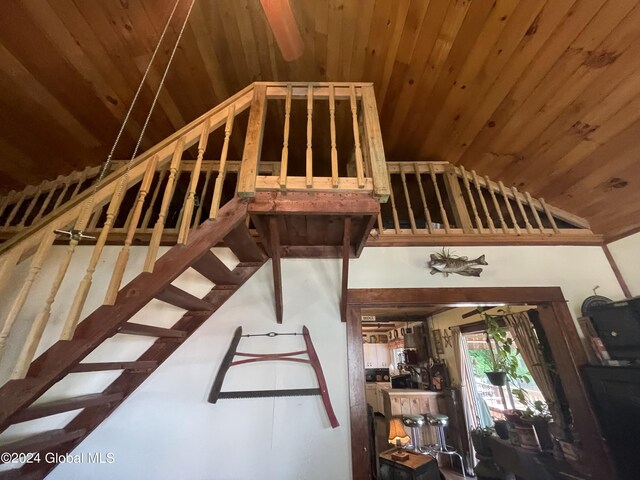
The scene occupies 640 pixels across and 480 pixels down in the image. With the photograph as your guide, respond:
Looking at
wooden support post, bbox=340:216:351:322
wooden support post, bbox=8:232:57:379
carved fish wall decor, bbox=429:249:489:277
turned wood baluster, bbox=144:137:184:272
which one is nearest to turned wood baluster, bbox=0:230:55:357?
wooden support post, bbox=8:232:57:379

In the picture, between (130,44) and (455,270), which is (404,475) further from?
(130,44)

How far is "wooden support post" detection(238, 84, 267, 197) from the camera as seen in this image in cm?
146

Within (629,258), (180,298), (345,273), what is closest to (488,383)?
(629,258)

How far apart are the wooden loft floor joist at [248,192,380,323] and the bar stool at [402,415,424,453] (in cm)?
345

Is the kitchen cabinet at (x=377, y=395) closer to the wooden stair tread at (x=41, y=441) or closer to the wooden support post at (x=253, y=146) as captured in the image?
the wooden stair tread at (x=41, y=441)

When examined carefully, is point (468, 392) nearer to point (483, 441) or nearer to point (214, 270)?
point (483, 441)

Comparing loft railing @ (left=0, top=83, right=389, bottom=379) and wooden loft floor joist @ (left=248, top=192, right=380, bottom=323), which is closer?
loft railing @ (left=0, top=83, right=389, bottom=379)

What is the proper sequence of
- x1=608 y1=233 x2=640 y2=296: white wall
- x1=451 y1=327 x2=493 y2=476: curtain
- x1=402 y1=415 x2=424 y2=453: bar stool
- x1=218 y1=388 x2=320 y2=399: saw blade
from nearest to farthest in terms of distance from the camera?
x1=218 y1=388 x2=320 y2=399: saw blade, x1=608 y1=233 x2=640 y2=296: white wall, x1=402 y1=415 x2=424 y2=453: bar stool, x1=451 y1=327 x2=493 y2=476: curtain

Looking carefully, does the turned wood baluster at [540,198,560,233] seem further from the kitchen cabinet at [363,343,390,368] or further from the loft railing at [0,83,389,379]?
the kitchen cabinet at [363,343,390,368]

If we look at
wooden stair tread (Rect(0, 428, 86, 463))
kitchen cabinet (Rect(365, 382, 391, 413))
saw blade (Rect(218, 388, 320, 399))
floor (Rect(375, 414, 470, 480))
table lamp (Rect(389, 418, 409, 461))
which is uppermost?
saw blade (Rect(218, 388, 320, 399))

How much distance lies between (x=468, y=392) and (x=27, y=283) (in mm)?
5711

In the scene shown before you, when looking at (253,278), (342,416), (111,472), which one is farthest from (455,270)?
(111,472)

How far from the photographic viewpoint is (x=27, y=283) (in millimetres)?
1123

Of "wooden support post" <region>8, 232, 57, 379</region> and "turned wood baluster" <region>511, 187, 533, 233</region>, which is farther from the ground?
"turned wood baluster" <region>511, 187, 533, 233</region>
